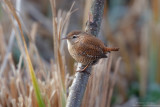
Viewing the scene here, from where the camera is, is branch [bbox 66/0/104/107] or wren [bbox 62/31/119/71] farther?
wren [bbox 62/31/119/71]

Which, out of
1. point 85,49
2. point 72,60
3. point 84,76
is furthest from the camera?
Result: point 72,60

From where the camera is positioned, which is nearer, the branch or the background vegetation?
the branch

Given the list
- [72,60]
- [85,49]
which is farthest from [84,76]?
[72,60]

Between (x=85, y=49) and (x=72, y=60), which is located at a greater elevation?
(x=72, y=60)

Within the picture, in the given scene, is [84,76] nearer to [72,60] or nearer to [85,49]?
[85,49]

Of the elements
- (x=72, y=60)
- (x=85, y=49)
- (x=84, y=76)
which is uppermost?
(x=72, y=60)
